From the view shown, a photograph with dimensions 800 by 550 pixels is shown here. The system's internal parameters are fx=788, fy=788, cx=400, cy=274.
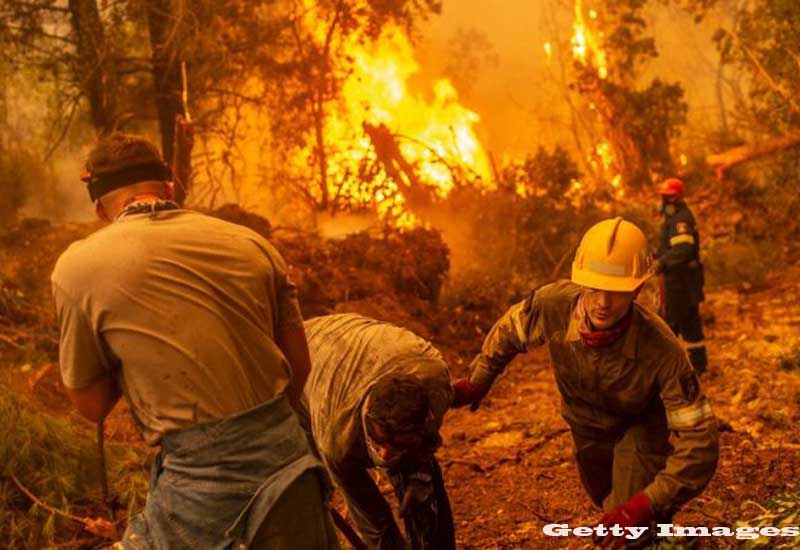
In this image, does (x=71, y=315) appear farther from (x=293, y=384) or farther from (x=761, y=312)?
(x=761, y=312)

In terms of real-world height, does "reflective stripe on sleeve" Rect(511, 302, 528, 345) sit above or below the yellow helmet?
below

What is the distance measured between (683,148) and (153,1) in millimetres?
12328

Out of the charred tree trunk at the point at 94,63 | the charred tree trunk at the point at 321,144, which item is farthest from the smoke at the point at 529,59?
the charred tree trunk at the point at 94,63

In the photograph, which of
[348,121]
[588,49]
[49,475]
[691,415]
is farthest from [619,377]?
[588,49]

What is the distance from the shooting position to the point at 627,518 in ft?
9.81

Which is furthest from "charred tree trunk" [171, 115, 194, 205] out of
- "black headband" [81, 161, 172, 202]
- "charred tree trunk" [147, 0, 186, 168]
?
"black headband" [81, 161, 172, 202]

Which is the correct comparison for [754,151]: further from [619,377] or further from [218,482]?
[218,482]

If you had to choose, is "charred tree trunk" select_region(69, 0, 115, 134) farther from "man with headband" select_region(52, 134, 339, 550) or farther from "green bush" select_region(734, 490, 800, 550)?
"green bush" select_region(734, 490, 800, 550)

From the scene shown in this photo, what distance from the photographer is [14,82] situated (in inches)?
449

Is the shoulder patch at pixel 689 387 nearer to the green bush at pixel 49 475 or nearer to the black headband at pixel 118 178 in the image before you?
the black headband at pixel 118 178

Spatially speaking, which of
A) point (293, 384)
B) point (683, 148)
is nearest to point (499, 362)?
point (293, 384)

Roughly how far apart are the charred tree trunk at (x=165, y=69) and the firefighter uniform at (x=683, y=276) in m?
6.91

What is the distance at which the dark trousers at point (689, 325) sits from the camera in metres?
7.78

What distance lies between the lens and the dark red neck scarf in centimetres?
334
